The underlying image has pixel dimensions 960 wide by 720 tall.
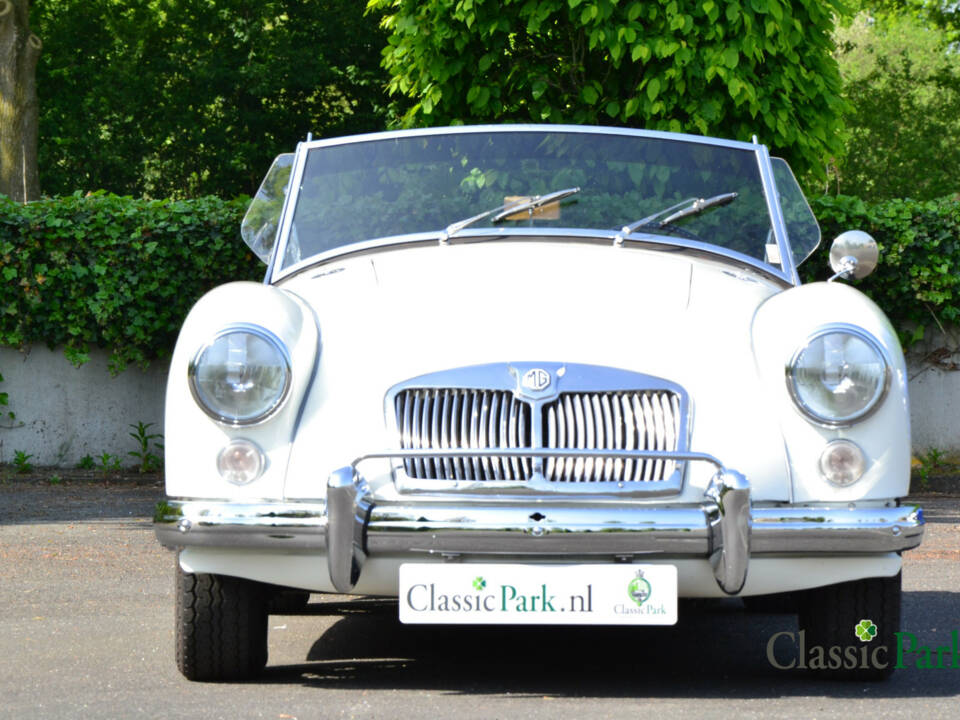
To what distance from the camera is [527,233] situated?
5082 millimetres

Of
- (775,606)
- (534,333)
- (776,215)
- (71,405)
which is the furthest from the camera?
(71,405)

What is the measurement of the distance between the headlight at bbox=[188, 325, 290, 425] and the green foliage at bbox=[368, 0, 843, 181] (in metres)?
6.54

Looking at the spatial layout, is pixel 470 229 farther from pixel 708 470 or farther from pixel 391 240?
pixel 708 470

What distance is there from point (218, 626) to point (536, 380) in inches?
46.1

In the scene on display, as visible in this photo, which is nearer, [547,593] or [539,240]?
[547,593]

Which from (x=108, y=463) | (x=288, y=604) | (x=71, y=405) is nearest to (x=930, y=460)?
(x=108, y=463)

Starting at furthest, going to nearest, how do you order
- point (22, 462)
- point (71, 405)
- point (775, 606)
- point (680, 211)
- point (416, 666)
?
point (71, 405) → point (22, 462) → point (775, 606) → point (680, 211) → point (416, 666)

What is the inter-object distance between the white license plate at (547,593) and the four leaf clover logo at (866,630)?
2.32ft

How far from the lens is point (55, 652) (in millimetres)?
4871

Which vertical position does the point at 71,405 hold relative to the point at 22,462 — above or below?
above

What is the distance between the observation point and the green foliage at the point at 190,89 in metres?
22.9

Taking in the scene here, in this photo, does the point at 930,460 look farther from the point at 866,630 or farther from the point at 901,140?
the point at 901,140

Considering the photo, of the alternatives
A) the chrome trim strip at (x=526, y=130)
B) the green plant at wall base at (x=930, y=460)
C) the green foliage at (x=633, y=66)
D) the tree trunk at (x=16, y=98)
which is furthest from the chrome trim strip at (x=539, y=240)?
the tree trunk at (x=16, y=98)

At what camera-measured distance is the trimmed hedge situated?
36.3ft
